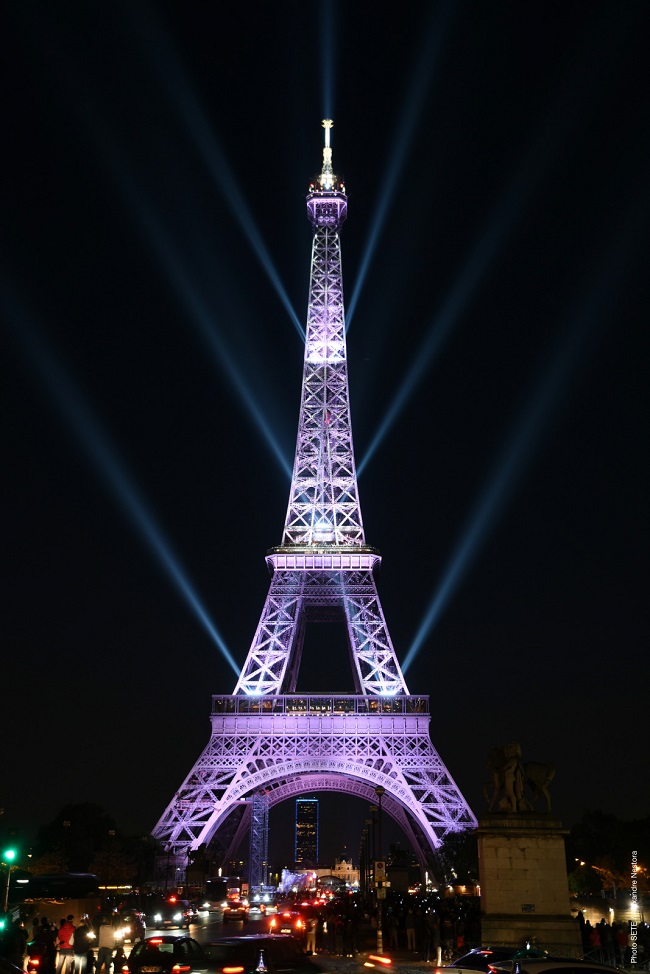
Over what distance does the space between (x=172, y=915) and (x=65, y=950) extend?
2345 centimetres

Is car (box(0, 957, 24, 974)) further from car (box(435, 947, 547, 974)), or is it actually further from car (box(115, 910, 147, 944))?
car (box(115, 910, 147, 944))

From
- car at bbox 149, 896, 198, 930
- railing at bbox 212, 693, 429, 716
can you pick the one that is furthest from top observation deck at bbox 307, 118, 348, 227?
car at bbox 149, 896, 198, 930

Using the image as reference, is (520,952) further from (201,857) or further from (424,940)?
(201,857)

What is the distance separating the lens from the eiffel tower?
74.1 m

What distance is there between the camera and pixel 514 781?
29.1 meters

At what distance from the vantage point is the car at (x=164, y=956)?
64.4 feet

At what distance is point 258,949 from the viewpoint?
17.9 metres

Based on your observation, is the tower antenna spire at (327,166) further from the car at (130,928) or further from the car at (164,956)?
the car at (164,956)

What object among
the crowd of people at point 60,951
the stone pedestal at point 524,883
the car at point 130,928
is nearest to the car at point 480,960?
the stone pedestal at point 524,883

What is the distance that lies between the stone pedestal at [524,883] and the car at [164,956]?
33.7 feet

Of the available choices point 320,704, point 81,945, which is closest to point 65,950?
point 81,945

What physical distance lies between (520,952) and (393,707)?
58588mm

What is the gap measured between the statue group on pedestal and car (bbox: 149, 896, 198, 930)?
18.6m

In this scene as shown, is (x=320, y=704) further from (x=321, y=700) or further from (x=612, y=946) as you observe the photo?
(x=612, y=946)
